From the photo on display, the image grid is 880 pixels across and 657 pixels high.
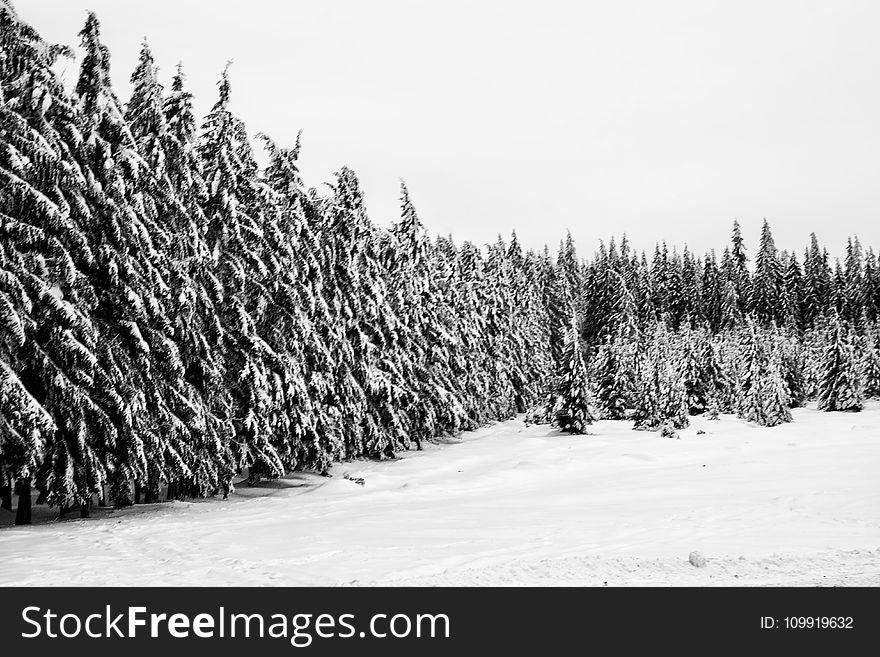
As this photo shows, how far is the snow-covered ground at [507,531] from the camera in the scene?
10.3m

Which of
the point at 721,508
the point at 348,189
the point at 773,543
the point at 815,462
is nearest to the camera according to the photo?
the point at 773,543

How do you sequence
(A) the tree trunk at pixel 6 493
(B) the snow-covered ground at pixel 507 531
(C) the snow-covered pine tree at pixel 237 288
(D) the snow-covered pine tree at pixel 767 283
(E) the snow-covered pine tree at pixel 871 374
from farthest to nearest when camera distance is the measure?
1. (D) the snow-covered pine tree at pixel 767 283
2. (E) the snow-covered pine tree at pixel 871 374
3. (C) the snow-covered pine tree at pixel 237 288
4. (A) the tree trunk at pixel 6 493
5. (B) the snow-covered ground at pixel 507 531

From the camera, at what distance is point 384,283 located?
114ft

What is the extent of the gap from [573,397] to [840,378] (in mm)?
27284

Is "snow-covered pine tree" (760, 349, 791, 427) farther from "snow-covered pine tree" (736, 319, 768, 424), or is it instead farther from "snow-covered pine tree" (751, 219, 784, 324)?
"snow-covered pine tree" (751, 219, 784, 324)

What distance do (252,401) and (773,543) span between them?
15299mm

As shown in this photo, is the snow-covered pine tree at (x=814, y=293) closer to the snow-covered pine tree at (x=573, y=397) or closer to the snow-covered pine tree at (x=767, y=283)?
the snow-covered pine tree at (x=767, y=283)

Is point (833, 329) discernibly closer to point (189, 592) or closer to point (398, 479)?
point (398, 479)

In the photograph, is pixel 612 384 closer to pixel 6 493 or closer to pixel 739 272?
pixel 6 493

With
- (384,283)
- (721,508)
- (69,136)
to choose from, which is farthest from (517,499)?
(384,283)

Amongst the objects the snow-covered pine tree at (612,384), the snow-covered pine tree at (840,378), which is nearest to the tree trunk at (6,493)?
the snow-covered pine tree at (612,384)

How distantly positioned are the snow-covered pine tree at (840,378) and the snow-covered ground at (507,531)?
2950 centimetres

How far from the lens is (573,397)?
38906 mm

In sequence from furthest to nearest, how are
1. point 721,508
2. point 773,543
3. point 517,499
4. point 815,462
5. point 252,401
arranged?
point 815,462 → point 252,401 → point 517,499 → point 721,508 → point 773,543
